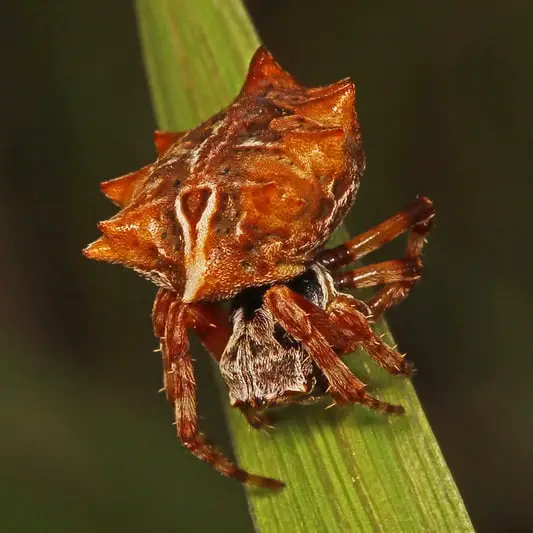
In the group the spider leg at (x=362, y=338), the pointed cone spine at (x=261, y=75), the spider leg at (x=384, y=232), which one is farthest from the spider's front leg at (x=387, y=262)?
the pointed cone spine at (x=261, y=75)

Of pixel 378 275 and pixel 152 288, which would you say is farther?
pixel 152 288

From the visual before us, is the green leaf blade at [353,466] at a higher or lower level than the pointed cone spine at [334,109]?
lower

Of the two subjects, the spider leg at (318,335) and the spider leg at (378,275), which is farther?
the spider leg at (378,275)

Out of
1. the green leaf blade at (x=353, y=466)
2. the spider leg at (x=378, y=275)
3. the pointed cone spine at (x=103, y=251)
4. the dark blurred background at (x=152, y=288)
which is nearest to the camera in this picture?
the green leaf blade at (x=353, y=466)

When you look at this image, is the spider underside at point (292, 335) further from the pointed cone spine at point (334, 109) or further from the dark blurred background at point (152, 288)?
the dark blurred background at point (152, 288)

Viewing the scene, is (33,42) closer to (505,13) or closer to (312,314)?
(505,13)

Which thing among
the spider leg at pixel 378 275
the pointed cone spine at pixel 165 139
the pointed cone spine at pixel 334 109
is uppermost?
the pointed cone spine at pixel 165 139

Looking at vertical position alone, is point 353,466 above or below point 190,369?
below

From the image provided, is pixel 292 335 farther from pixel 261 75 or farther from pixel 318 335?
pixel 261 75

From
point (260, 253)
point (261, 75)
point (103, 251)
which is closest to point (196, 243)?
point (260, 253)
